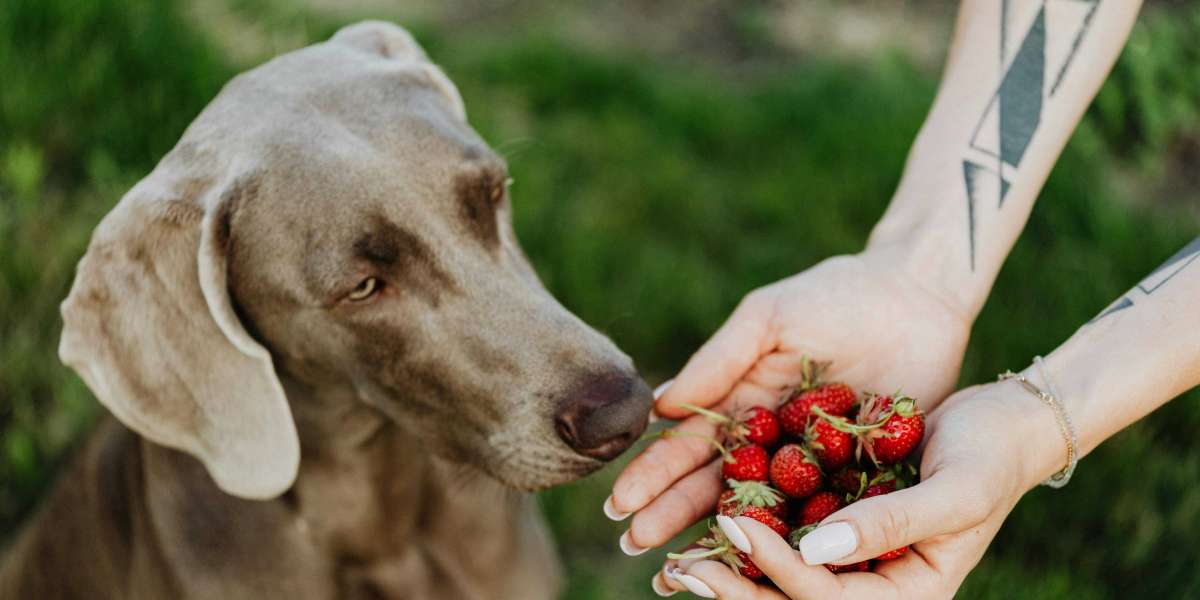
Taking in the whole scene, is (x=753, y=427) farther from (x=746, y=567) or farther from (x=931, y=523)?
(x=931, y=523)

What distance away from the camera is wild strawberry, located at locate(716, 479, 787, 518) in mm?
2164

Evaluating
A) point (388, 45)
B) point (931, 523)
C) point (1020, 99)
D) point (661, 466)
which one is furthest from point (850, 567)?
point (388, 45)

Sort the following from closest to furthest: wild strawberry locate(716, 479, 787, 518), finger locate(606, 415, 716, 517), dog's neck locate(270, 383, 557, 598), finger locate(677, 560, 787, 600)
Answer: finger locate(677, 560, 787, 600), wild strawberry locate(716, 479, 787, 518), finger locate(606, 415, 716, 517), dog's neck locate(270, 383, 557, 598)

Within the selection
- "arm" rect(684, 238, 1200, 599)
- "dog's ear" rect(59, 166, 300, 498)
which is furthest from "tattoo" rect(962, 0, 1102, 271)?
"dog's ear" rect(59, 166, 300, 498)

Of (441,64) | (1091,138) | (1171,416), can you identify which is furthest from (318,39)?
(1171,416)

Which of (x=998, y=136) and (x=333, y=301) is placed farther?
(x=998, y=136)

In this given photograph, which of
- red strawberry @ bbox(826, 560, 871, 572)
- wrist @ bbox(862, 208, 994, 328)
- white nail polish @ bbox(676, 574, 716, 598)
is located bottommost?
white nail polish @ bbox(676, 574, 716, 598)

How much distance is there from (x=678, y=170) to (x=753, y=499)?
2720 mm

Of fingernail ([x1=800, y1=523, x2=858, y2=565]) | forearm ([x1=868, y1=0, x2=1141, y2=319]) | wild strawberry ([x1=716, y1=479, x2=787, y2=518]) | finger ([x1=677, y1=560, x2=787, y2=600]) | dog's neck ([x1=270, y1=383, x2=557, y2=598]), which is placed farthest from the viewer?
forearm ([x1=868, y1=0, x2=1141, y2=319])

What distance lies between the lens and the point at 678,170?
473 cm

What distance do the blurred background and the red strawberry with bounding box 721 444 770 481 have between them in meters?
1.15

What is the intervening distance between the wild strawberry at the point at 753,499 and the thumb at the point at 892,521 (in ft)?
0.65

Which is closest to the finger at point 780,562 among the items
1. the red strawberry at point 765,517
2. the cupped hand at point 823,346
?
the red strawberry at point 765,517

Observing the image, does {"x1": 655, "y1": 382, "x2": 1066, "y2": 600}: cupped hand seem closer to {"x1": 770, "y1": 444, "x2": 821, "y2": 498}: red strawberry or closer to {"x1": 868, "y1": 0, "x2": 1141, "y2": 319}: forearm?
{"x1": 770, "y1": 444, "x2": 821, "y2": 498}: red strawberry
